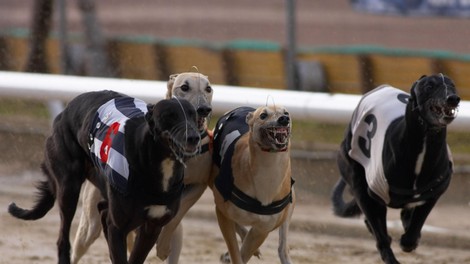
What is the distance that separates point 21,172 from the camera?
840 centimetres

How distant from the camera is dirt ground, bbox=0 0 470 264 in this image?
6.55 metres

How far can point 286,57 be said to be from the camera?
859 centimetres

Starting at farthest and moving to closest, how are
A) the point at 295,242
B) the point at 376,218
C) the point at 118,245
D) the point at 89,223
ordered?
the point at 295,242 → the point at 376,218 → the point at 89,223 → the point at 118,245

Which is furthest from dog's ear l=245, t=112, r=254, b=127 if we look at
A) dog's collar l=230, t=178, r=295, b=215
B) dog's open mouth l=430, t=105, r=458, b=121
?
dog's open mouth l=430, t=105, r=458, b=121

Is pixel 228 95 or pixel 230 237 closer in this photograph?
pixel 230 237

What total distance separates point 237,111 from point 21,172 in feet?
10.6

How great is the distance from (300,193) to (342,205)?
53.6 inches

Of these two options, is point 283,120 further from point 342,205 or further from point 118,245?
point 342,205

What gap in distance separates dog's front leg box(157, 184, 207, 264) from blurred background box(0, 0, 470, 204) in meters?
2.29

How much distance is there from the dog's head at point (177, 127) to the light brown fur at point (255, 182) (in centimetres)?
51

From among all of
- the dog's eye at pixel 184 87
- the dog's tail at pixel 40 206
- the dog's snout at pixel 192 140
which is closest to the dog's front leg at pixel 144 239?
the dog's snout at pixel 192 140

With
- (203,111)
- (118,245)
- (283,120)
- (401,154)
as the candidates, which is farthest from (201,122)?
(401,154)

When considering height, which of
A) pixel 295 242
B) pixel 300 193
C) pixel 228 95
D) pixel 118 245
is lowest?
pixel 300 193

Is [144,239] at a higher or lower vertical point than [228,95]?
higher
